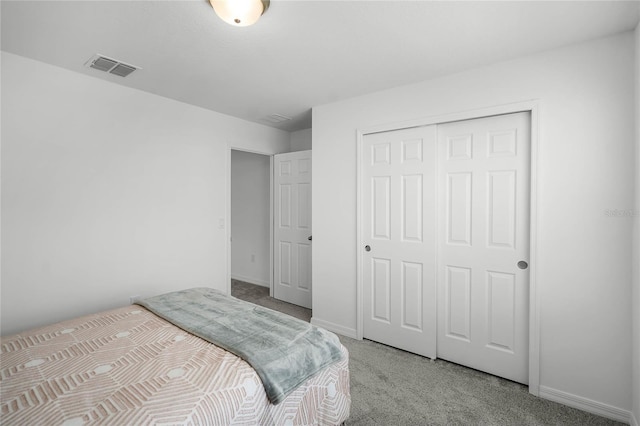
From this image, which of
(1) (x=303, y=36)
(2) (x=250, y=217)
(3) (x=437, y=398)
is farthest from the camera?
(2) (x=250, y=217)

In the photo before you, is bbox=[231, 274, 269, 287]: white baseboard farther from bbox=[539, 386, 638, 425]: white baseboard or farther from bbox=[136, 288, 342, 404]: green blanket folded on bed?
bbox=[539, 386, 638, 425]: white baseboard

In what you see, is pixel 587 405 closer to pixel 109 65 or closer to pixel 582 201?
pixel 582 201

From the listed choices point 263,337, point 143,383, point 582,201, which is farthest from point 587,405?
point 143,383

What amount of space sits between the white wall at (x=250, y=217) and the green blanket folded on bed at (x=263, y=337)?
2.74m

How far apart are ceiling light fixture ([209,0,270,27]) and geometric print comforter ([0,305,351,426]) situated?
5.72ft

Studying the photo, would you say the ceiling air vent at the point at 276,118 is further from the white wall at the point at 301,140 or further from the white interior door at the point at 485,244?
the white interior door at the point at 485,244

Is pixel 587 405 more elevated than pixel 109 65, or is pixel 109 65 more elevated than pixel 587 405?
pixel 109 65

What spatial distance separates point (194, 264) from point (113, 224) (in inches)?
35.0

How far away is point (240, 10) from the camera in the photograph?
1.58m

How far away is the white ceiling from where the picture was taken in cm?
167

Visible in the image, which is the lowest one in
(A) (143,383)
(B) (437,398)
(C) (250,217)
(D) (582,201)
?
(B) (437,398)

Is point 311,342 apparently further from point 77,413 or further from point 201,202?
point 201,202

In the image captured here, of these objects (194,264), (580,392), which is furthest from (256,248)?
(580,392)

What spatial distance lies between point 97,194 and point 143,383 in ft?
6.30
